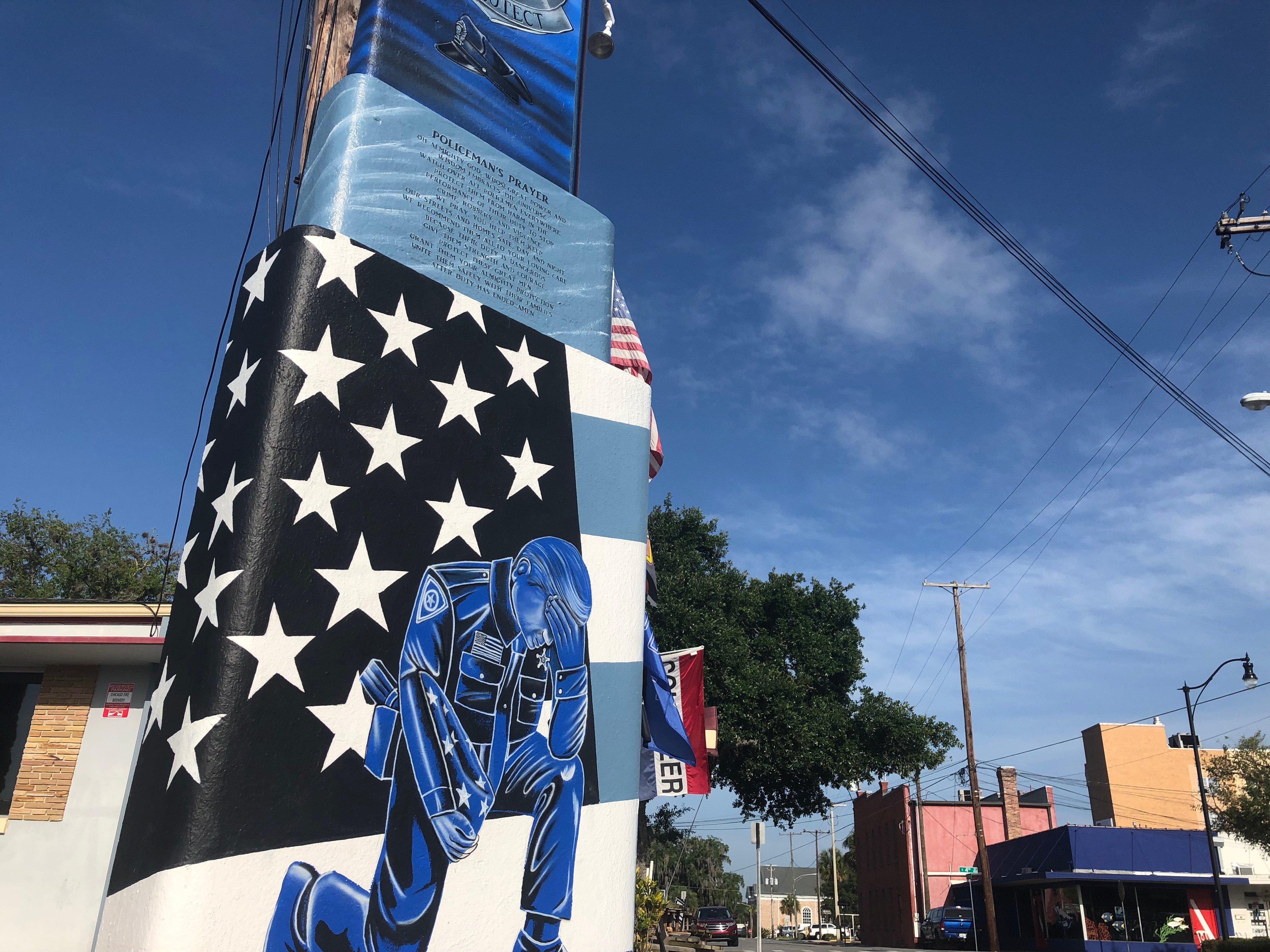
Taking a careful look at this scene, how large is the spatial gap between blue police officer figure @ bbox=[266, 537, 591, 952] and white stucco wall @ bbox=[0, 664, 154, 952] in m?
5.95

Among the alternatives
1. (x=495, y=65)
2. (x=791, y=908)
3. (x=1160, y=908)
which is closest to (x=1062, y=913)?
(x=1160, y=908)

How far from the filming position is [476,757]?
213 inches

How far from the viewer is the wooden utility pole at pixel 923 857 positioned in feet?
137

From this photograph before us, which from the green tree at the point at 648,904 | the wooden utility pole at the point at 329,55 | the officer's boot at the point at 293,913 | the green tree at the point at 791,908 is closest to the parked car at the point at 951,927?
the green tree at the point at 648,904

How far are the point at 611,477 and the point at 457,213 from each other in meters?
2.26

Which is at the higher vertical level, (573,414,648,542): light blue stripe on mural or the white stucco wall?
(573,414,648,542): light blue stripe on mural

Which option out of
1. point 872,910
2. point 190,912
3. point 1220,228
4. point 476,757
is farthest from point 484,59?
point 872,910

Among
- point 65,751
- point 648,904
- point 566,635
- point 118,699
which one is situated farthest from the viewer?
point 648,904

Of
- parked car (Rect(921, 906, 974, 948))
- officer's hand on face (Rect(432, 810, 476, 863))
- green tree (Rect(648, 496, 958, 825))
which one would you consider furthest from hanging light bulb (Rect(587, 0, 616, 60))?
parked car (Rect(921, 906, 974, 948))

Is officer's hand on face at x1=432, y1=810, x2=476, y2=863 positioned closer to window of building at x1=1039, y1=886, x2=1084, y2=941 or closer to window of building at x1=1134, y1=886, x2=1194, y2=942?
window of building at x1=1039, y1=886, x2=1084, y2=941

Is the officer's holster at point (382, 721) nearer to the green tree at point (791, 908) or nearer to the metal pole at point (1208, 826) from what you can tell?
the metal pole at point (1208, 826)

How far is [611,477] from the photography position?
6.95m

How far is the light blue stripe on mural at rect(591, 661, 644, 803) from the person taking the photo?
6219 millimetres

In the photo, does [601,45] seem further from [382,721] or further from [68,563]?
[68,563]
